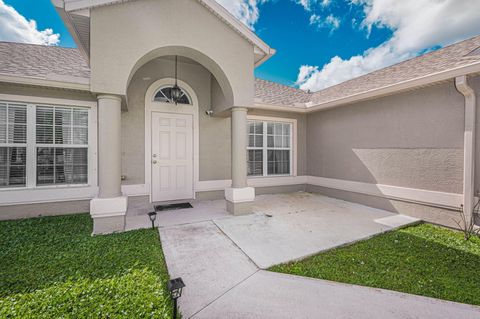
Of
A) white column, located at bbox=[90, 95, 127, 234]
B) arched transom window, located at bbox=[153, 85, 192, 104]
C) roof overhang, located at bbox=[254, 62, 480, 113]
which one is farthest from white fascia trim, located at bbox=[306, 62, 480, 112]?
white column, located at bbox=[90, 95, 127, 234]

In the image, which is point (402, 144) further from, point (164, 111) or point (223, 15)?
point (164, 111)

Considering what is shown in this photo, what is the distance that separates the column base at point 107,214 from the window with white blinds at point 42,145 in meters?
1.93

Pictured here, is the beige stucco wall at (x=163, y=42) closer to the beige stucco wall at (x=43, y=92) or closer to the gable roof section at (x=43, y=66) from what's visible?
the gable roof section at (x=43, y=66)

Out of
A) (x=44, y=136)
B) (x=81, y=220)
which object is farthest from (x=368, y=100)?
(x=44, y=136)

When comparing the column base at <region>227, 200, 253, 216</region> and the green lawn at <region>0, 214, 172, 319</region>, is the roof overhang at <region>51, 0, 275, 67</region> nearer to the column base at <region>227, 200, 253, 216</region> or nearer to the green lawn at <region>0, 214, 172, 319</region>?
the column base at <region>227, 200, 253, 216</region>

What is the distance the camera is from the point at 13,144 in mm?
4480

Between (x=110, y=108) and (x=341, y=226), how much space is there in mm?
5023

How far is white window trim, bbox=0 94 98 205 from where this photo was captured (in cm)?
446

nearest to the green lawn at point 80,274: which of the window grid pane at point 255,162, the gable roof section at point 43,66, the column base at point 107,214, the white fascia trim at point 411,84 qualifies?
the column base at point 107,214

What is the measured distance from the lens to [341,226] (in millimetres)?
4242

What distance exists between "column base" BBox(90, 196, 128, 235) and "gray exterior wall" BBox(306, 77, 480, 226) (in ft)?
19.9

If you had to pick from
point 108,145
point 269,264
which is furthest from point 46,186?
point 269,264

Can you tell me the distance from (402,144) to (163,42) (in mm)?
5851

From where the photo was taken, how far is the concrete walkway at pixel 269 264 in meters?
2.04
